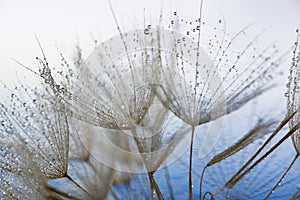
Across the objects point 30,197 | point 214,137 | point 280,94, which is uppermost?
point 280,94

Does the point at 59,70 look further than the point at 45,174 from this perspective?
Yes

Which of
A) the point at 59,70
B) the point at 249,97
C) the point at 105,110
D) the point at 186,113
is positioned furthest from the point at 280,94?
the point at 59,70

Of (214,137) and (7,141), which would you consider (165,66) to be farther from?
(7,141)

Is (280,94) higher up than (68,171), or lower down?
higher up

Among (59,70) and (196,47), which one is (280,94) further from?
(59,70)

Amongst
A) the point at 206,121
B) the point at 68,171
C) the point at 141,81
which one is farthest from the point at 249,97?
the point at 68,171

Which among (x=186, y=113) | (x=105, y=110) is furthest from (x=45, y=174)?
(x=186, y=113)

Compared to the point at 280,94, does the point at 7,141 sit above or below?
below

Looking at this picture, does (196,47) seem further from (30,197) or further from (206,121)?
(30,197)

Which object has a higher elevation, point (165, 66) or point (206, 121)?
point (165, 66)
